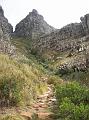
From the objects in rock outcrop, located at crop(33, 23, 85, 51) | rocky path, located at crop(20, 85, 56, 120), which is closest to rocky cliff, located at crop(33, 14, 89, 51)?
rock outcrop, located at crop(33, 23, 85, 51)

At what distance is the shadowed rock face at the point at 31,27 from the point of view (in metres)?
72.3

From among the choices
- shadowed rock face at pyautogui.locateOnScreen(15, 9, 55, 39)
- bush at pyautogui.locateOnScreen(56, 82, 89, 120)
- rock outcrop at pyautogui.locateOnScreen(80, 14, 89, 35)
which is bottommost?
bush at pyautogui.locateOnScreen(56, 82, 89, 120)

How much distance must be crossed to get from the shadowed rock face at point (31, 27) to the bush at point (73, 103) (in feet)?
194

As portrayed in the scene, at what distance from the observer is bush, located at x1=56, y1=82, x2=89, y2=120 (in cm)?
890

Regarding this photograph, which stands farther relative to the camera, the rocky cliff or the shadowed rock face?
the shadowed rock face

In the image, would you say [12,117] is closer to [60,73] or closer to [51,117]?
[51,117]

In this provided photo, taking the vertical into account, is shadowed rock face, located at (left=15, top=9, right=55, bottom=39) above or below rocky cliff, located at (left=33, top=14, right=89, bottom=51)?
above

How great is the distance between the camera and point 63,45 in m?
48.3

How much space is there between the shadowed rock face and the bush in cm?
5927

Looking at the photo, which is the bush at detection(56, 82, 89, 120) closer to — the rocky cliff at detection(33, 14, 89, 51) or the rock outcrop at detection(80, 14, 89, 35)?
the rocky cliff at detection(33, 14, 89, 51)

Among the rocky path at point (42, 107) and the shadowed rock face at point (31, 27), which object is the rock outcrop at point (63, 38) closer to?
the shadowed rock face at point (31, 27)

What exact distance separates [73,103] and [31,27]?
6323 cm

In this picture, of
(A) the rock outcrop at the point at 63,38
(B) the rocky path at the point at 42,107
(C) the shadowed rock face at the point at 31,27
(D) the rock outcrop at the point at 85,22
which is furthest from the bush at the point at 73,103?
(C) the shadowed rock face at the point at 31,27

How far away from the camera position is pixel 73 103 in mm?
10102
